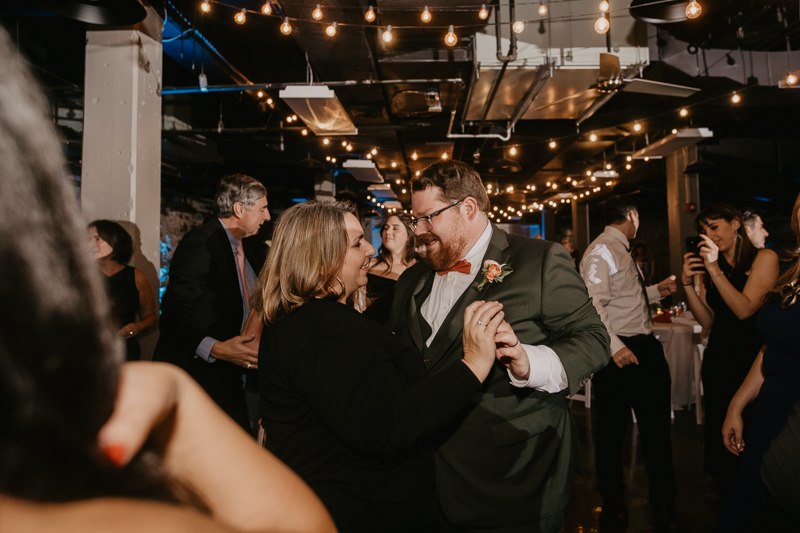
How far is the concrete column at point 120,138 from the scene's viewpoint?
133 inches

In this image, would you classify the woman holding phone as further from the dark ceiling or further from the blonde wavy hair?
the blonde wavy hair

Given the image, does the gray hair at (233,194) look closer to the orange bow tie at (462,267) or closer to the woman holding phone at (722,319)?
the orange bow tie at (462,267)

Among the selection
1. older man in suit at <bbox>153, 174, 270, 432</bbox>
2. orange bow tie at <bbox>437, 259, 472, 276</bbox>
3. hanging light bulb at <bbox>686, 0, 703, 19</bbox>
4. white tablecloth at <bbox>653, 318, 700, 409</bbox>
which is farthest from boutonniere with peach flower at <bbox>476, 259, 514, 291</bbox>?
white tablecloth at <bbox>653, 318, 700, 409</bbox>

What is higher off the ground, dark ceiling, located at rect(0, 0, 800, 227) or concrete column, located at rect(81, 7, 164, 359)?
dark ceiling, located at rect(0, 0, 800, 227)

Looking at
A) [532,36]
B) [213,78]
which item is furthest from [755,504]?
[213,78]

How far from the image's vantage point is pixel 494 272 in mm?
1583

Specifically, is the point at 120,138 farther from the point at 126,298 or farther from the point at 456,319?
the point at 456,319

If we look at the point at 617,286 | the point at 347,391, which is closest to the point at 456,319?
the point at 347,391

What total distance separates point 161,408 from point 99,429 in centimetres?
10

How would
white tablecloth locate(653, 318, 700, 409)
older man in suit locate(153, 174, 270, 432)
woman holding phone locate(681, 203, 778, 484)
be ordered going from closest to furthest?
1. older man in suit locate(153, 174, 270, 432)
2. woman holding phone locate(681, 203, 778, 484)
3. white tablecloth locate(653, 318, 700, 409)

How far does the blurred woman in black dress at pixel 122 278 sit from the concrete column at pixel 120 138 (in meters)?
0.51

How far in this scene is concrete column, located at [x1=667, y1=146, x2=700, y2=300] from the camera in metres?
8.84

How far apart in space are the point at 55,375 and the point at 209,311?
2.32m

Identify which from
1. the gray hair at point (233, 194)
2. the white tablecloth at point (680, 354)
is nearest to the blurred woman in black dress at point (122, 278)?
the gray hair at point (233, 194)
